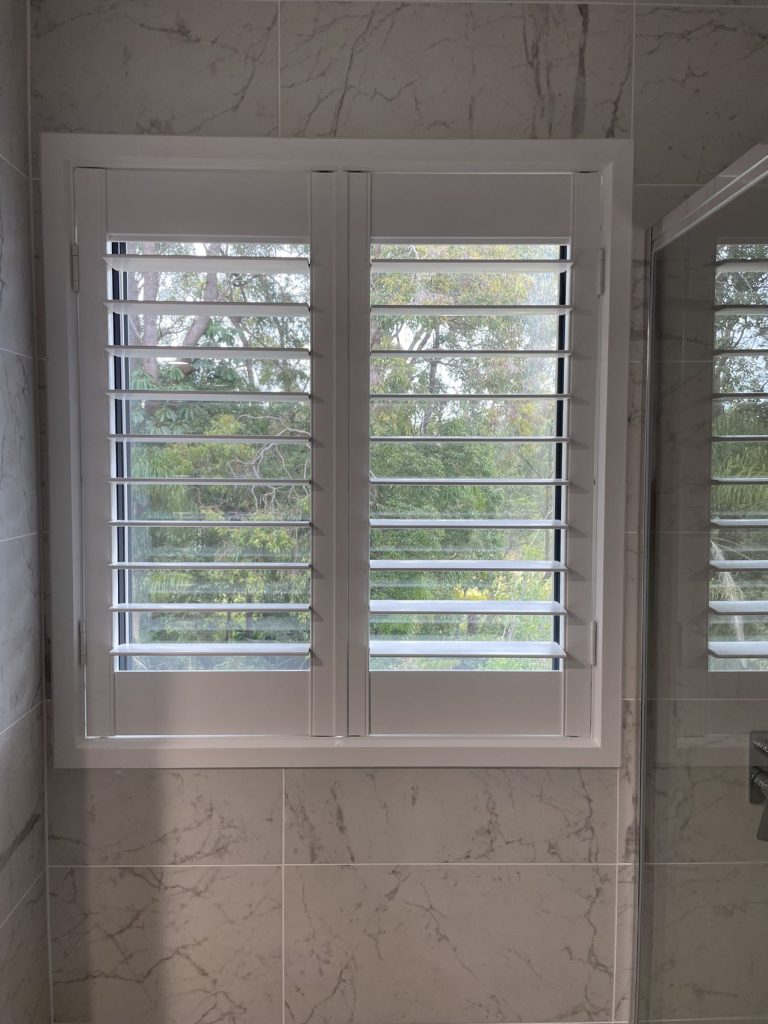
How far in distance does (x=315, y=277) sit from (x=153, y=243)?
293 mm

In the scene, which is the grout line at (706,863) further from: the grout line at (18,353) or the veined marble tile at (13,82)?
the veined marble tile at (13,82)

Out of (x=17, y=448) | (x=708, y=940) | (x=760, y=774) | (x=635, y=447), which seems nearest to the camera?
(x=760, y=774)

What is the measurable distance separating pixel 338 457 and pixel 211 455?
0.23m

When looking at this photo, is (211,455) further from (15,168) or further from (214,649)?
(15,168)

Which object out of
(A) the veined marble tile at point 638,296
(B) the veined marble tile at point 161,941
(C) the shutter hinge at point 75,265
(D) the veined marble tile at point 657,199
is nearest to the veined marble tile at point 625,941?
(B) the veined marble tile at point 161,941

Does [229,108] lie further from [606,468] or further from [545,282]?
[606,468]

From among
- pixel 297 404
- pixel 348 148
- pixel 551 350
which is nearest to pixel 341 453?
pixel 297 404

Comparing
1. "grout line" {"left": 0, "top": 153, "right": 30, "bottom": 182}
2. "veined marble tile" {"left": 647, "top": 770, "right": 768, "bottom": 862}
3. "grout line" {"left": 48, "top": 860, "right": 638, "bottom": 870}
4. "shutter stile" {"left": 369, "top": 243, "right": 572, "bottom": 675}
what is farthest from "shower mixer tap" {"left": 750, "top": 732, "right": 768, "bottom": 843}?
"grout line" {"left": 0, "top": 153, "right": 30, "bottom": 182}

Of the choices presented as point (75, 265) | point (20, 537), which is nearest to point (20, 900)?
point (20, 537)

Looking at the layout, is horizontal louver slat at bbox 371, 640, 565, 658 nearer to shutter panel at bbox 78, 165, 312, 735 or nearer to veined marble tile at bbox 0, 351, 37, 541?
shutter panel at bbox 78, 165, 312, 735

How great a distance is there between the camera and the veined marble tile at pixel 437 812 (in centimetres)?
132

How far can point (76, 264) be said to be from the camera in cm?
127

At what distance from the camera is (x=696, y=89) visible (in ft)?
4.19

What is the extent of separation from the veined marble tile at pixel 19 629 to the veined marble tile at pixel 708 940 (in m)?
1.12
